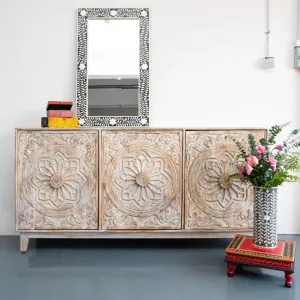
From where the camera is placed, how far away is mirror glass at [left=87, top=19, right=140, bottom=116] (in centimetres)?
339

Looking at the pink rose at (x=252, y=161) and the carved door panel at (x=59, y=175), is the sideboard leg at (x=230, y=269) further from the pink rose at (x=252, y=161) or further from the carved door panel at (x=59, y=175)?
the carved door panel at (x=59, y=175)

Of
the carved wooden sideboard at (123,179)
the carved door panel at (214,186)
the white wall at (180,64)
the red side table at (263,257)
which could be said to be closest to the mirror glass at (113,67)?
the white wall at (180,64)

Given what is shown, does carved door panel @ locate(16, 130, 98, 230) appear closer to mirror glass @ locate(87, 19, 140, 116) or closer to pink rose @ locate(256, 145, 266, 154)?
mirror glass @ locate(87, 19, 140, 116)

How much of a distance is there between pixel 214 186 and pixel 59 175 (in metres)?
1.34

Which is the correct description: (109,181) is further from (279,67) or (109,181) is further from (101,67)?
(279,67)

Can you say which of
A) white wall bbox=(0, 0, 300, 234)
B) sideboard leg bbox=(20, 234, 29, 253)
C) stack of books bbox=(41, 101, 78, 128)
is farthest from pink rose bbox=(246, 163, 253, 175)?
sideboard leg bbox=(20, 234, 29, 253)

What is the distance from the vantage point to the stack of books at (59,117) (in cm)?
304

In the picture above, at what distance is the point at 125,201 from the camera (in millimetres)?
2982

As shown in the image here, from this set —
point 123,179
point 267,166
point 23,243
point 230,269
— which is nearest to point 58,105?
point 123,179

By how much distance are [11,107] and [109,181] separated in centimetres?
135

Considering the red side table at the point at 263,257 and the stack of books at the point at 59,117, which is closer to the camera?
the red side table at the point at 263,257

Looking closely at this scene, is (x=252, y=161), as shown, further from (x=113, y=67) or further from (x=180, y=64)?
(x=113, y=67)

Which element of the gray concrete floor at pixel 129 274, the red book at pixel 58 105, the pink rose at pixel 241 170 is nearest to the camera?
the gray concrete floor at pixel 129 274

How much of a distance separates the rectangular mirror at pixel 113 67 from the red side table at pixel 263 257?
4.92 feet
